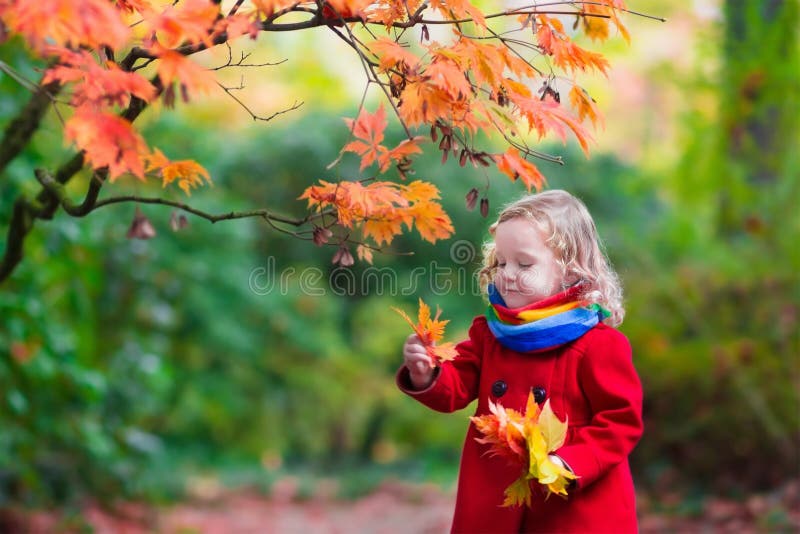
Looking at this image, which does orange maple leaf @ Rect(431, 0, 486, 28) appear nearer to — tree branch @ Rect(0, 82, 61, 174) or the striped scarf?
the striped scarf

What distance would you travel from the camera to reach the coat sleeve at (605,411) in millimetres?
2100

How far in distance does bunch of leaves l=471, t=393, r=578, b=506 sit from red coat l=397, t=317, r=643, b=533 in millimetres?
73

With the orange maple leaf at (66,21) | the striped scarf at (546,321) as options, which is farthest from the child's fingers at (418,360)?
the orange maple leaf at (66,21)

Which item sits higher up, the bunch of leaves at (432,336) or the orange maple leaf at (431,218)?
the orange maple leaf at (431,218)

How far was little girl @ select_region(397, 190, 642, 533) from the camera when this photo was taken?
2191 millimetres

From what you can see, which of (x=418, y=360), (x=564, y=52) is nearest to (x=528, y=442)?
(x=418, y=360)

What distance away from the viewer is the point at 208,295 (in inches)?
316

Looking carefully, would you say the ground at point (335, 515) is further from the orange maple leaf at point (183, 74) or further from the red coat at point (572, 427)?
the orange maple leaf at point (183, 74)

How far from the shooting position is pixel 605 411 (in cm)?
216

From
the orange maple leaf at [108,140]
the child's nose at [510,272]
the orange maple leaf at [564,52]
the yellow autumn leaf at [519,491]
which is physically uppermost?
Result: the orange maple leaf at [564,52]

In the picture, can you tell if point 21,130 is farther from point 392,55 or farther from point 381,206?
point 392,55

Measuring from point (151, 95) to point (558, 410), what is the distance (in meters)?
1.21
